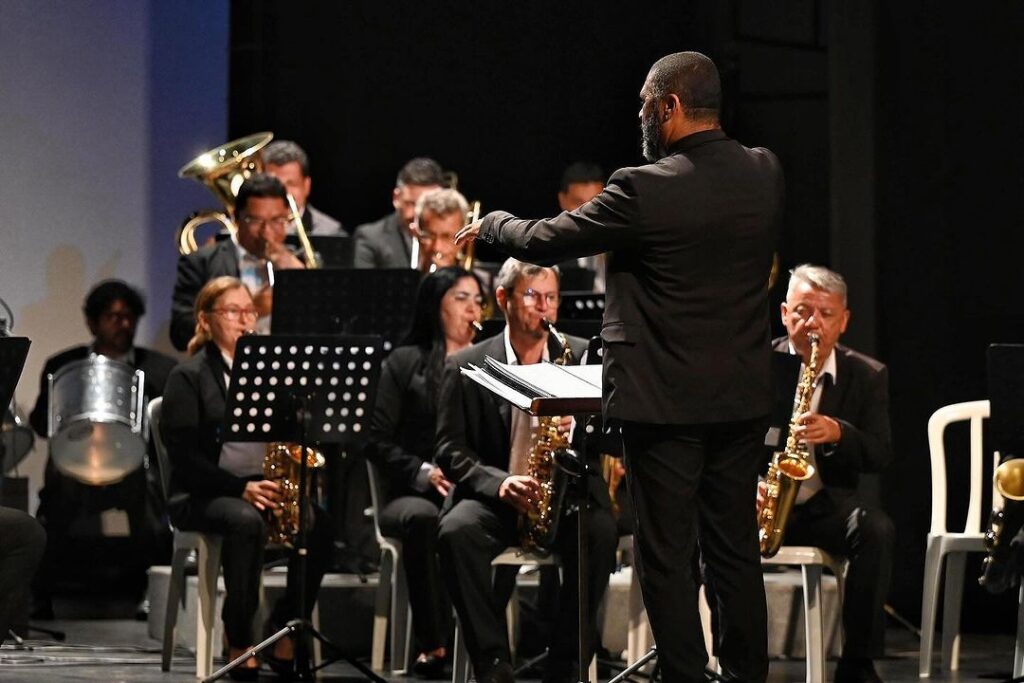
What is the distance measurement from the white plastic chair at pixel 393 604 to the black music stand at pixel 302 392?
0.48 meters

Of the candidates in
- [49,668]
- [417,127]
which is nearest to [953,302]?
[417,127]

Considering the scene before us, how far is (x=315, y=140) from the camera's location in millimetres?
7965

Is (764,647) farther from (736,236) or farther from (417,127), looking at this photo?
(417,127)

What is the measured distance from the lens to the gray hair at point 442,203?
6.33m

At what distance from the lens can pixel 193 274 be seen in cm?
657

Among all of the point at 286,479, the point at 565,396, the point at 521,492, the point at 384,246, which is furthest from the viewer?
the point at 384,246

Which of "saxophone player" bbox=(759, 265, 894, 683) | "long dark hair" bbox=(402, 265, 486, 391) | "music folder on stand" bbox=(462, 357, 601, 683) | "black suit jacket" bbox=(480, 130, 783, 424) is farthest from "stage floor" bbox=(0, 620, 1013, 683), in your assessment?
"black suit jacket" bbox=(480, 130, 783, 424)

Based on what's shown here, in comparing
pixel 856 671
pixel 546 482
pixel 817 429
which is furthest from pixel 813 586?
pixel 546 482

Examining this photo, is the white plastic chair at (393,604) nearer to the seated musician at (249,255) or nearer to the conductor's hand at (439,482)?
the conductor's hand at (439,482)

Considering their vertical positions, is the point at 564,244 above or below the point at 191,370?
above

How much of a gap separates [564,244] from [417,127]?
4.22m

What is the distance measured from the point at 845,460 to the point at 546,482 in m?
1.03

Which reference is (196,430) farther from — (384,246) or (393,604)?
(384,246)

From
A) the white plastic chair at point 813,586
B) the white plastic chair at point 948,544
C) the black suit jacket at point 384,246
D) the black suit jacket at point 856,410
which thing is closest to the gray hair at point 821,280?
the black suit jacket at point 856,410
